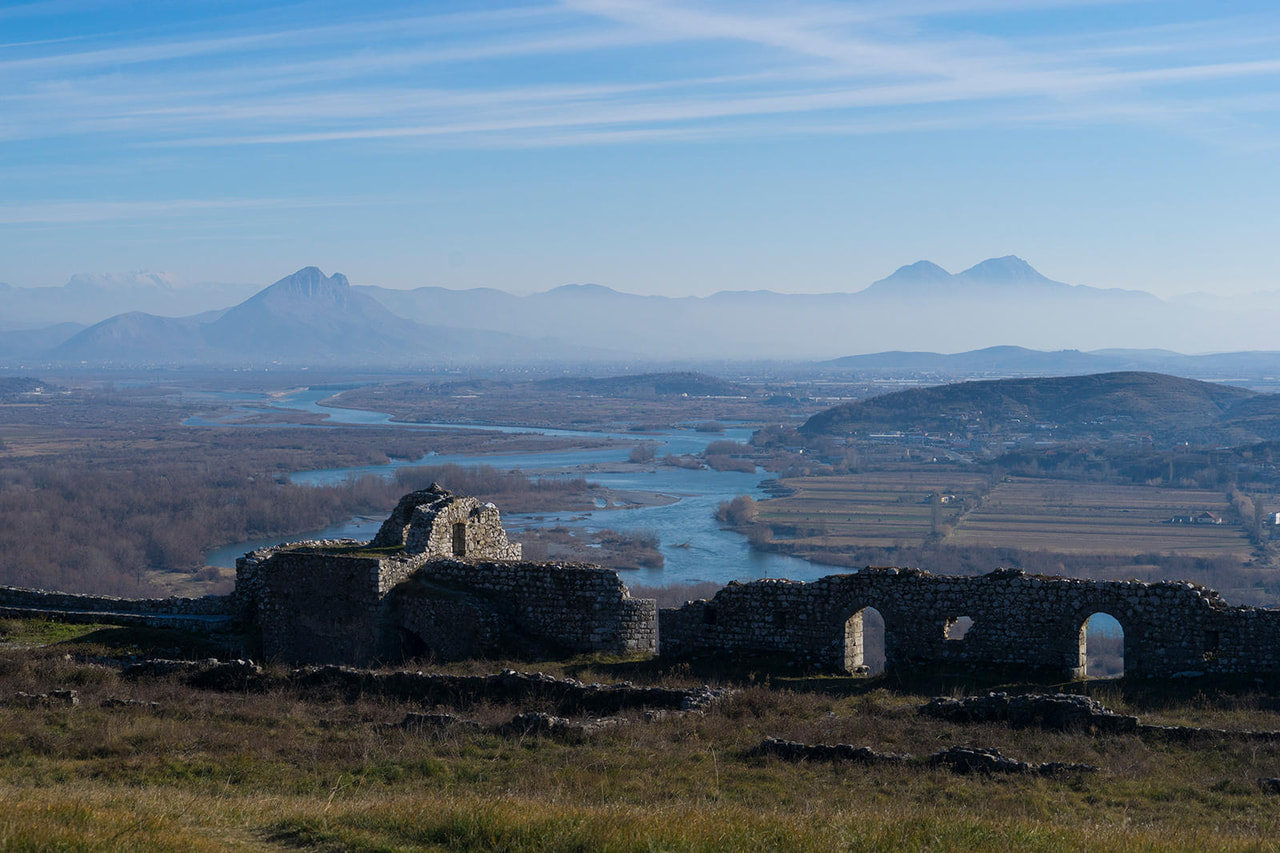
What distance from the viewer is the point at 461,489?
93562 mm

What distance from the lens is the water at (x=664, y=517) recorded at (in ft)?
218

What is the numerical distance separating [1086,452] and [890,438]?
3451 cm

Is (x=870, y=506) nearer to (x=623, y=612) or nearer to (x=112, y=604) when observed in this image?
(x=623, y=612)

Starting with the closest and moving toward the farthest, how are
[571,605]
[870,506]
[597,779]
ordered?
[597,779] → [571,605] → [870,506]

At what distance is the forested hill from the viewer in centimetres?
14912

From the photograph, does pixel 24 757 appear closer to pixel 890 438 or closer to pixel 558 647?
pixel 558 647

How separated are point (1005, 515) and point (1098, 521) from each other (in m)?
7.06

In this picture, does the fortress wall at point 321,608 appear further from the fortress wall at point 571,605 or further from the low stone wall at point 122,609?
the low stone wall at point 122,609

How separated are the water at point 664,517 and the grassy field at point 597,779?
893 inches

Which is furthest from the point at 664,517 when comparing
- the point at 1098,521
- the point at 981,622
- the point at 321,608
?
the point at 981,622

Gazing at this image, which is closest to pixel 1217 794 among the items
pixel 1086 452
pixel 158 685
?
pixel 158 685

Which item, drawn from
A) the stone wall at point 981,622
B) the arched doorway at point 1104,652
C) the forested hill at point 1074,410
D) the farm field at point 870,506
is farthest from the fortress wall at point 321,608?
the forested hill at point 1074,410

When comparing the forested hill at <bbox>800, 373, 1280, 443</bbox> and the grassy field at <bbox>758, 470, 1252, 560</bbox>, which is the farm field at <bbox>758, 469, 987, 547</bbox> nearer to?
the grassy field at <bbox>758, 470, 1252, 560</bbox>

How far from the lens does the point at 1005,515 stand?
9144 cm
